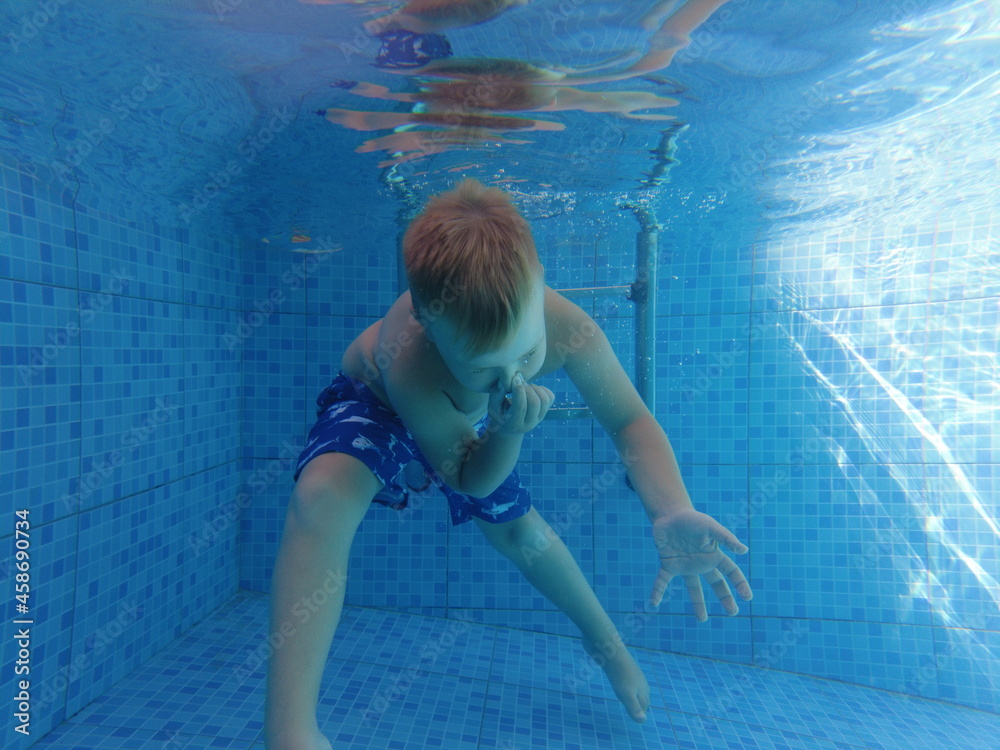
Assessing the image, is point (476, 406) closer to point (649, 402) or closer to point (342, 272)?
point (649, 402)

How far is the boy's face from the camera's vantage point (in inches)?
69.1

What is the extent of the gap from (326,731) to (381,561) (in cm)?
150

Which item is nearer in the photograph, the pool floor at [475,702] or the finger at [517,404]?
the finger at [517,404]

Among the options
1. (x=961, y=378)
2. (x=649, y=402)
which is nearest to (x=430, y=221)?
(x=649, y=402)

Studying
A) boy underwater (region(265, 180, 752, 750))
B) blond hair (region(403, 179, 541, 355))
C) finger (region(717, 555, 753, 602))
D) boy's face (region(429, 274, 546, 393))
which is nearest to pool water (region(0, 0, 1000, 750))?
blond hair (region(403, 179, 541, 355))

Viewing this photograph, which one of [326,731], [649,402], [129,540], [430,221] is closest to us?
[430,221]

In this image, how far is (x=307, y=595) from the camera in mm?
1921

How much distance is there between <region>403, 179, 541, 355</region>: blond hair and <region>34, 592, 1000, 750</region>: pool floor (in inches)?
85.2

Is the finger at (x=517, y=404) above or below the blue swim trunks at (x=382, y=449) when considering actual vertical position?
above

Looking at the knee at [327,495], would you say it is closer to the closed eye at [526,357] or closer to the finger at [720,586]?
the closed eye at [526,357]

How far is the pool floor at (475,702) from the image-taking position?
9.29 feet

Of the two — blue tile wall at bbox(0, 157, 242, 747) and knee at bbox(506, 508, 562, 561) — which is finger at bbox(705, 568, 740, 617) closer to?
knee at bbox(506, 508, 562, 561)

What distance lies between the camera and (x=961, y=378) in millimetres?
4016

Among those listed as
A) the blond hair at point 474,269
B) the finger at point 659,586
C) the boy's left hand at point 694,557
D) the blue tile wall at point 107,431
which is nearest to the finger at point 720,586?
the boy's left hand at point 694,557
